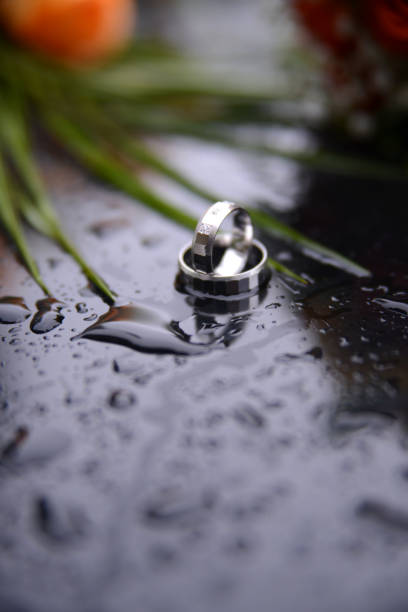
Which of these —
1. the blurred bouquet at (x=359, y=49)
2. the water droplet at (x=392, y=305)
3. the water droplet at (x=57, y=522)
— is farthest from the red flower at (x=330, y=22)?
the water droplet at (x=57, y=522)

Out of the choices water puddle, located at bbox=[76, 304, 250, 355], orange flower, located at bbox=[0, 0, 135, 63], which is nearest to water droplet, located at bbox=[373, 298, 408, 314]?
water puddle, located at bbox=[76, 304, 250, 355]

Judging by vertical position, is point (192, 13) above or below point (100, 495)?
above

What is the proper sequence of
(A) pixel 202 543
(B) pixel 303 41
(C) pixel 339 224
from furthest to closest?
1. (B) pixel 303 41
2. (C) pixel 339 224
3. (A) pixel 202 543

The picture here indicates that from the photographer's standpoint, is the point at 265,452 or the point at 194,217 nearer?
the point at 265,452

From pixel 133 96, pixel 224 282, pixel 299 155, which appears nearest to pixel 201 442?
pixel 224 282

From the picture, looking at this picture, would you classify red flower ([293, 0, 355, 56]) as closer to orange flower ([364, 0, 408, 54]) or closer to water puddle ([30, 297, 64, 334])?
orange flower ([364, 0, 408, 54])

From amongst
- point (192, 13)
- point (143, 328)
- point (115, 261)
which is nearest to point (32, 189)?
point (115, 261)

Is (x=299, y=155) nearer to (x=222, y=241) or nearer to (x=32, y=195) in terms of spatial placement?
(x=222, y=241)

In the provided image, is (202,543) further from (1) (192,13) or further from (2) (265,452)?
(1) (192,13)
